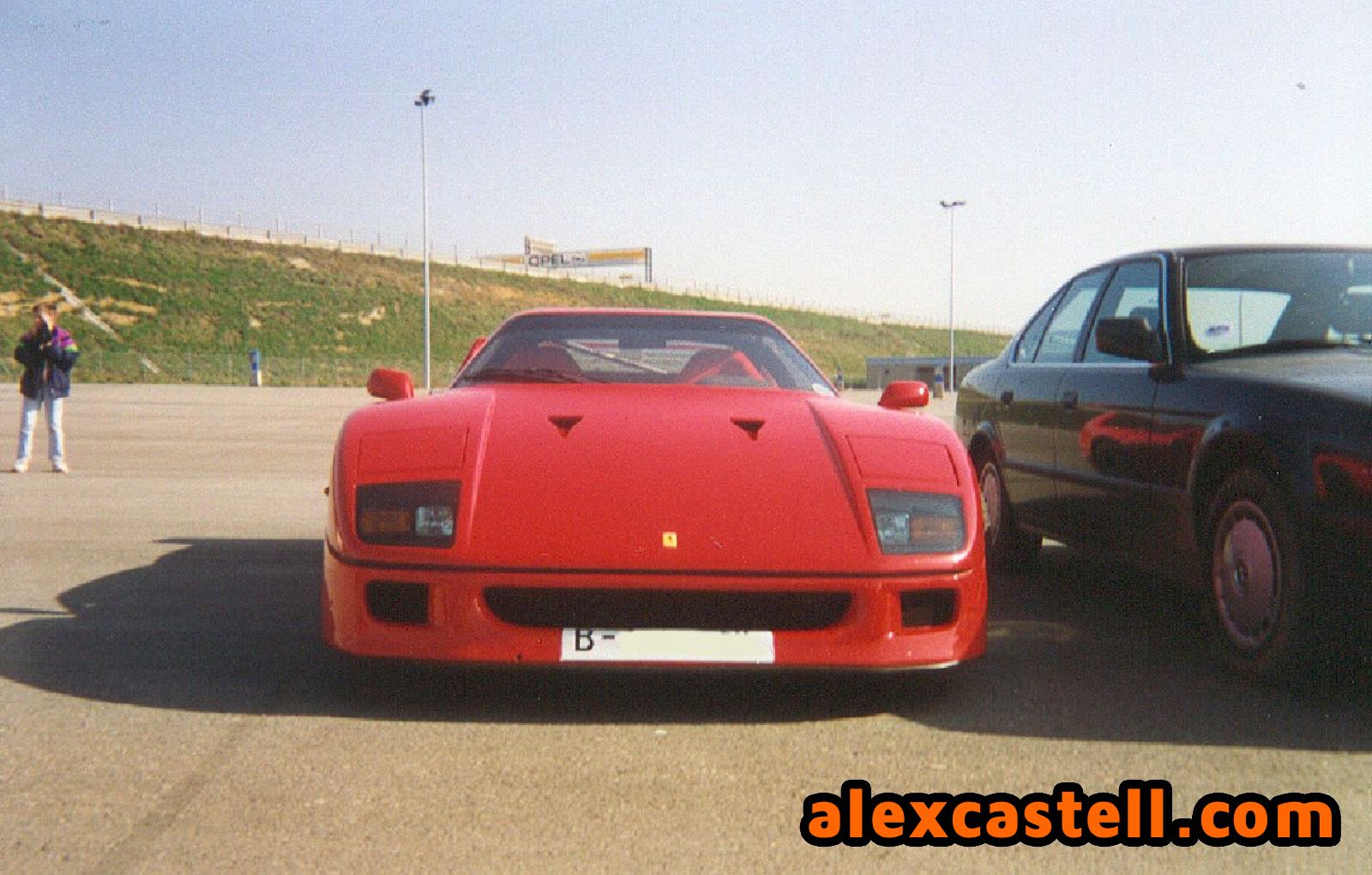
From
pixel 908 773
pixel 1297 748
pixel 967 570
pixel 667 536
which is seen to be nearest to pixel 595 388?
pixel 667 536

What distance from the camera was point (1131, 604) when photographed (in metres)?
5.75

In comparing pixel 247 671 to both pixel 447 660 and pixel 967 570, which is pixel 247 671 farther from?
pixel 967 570

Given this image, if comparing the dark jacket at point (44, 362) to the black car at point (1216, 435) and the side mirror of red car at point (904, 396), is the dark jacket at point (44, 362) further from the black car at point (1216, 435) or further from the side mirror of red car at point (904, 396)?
the side mirror of red car at point (904, 396)

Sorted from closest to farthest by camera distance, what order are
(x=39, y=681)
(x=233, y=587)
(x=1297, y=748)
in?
1. (x=1297, y=748)
2. (x=39, y=681)
3. (x=233, y=587)

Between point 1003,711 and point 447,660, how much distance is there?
1580 mm

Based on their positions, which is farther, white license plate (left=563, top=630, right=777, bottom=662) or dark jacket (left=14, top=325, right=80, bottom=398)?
dark jacket (left=14, top=325, right=80, bottom=398)

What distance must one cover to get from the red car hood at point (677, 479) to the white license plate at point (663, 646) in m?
0.17

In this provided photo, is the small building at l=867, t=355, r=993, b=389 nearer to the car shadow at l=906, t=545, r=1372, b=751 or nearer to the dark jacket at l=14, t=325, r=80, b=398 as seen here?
the dark jacket at l=14, t=325, r=80, b=398

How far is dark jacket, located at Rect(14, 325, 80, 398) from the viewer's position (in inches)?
466

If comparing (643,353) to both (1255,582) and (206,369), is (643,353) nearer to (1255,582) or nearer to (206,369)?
(1255,582)

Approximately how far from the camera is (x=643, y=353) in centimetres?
529

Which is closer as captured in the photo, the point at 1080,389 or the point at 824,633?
the point at 824,633

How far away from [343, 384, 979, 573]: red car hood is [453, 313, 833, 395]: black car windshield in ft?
1.74

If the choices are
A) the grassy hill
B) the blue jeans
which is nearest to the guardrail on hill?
the grassy hill
